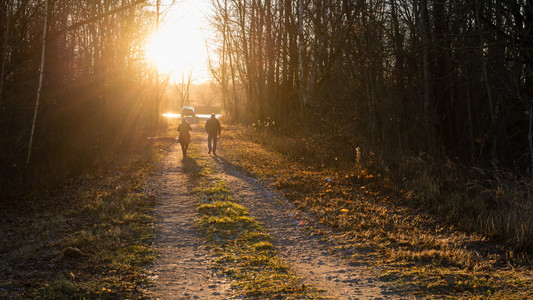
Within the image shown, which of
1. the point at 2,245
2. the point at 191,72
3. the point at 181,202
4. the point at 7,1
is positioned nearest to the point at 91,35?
the point at 7,1

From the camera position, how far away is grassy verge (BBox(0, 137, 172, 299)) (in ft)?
17.1

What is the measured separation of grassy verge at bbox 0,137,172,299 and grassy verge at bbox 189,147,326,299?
1154 mm

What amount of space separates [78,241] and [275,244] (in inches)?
133

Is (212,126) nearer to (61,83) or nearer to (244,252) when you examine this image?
(61,83)

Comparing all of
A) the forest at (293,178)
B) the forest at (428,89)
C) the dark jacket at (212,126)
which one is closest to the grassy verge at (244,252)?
the forest at (293,178)

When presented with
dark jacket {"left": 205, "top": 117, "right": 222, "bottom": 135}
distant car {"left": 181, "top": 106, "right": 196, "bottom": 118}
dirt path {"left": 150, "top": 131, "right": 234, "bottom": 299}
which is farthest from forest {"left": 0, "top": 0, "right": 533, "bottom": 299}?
distant car {"left": 181, "top": 106, "right": 196, "bottom": 118}

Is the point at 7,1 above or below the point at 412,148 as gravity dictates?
above

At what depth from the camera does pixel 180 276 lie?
5746mm

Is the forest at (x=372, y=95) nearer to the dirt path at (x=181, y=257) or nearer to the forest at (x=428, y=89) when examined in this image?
the forest at (x=428, y=89)

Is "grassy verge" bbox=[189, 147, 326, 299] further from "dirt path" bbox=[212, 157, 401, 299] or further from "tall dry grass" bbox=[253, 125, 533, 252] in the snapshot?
"tall dry grass" bbox=[253, 125, 533, 252]

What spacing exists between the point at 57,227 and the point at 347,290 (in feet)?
19.9

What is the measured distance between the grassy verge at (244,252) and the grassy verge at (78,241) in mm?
1154

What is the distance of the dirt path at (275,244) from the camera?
5.23 m

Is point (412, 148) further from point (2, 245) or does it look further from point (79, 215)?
point (2, 245)
